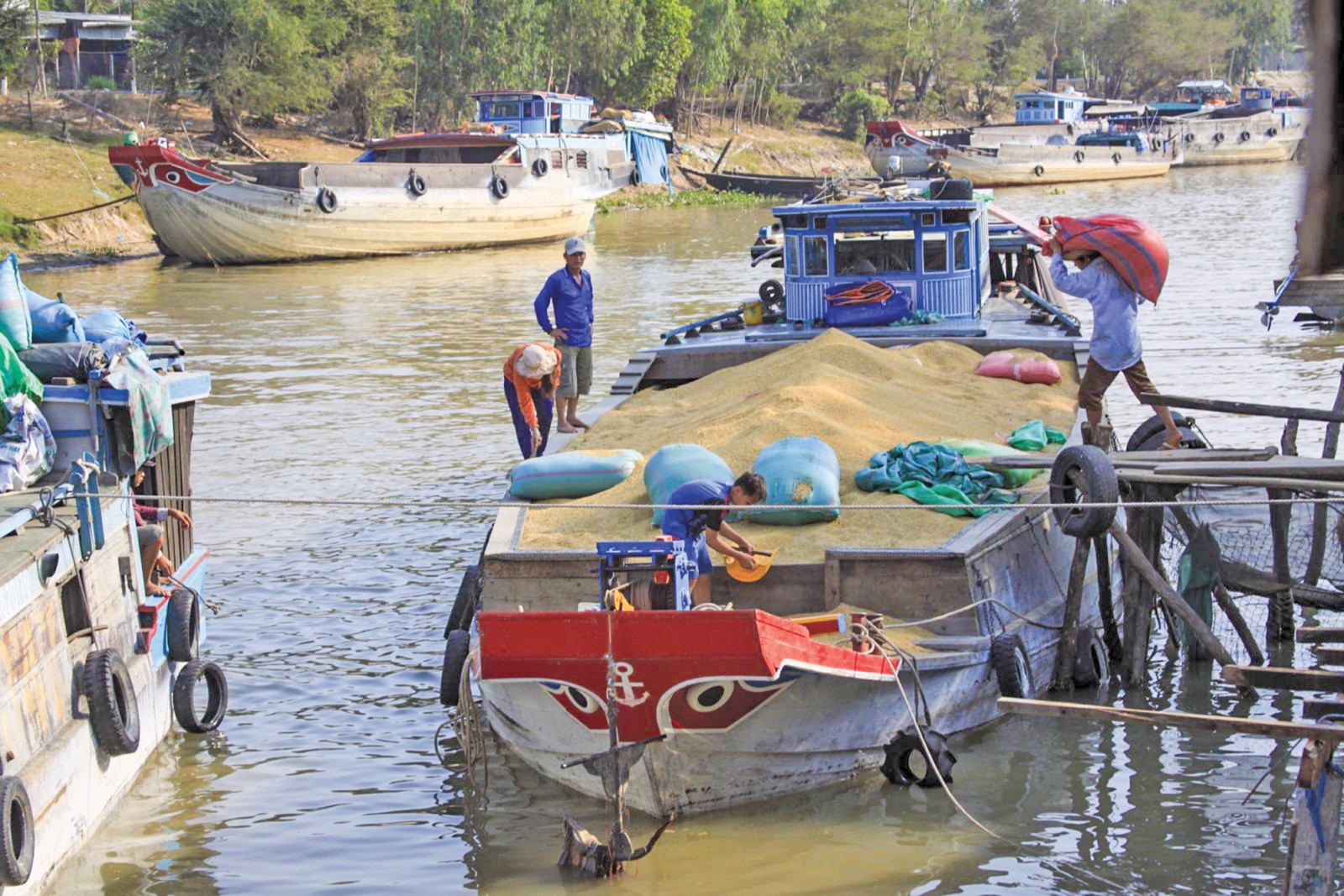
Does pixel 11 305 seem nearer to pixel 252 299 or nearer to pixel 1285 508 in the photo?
pixel 1285 508

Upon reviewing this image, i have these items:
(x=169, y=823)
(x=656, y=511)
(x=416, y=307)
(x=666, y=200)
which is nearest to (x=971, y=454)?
(x=656, y=511)

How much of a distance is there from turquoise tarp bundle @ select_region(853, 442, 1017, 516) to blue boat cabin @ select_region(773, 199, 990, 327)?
5097 mm

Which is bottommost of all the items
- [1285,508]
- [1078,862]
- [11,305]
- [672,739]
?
[1078,862]

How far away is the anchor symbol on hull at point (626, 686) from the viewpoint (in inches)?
265

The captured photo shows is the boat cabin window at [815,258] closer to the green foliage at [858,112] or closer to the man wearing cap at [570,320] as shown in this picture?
the man wearing cap at [570,320]

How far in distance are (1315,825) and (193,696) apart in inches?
233

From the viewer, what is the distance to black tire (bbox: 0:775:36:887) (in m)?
5.88

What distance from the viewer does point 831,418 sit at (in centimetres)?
1018

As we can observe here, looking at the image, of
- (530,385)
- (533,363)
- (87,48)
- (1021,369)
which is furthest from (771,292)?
(87,48)

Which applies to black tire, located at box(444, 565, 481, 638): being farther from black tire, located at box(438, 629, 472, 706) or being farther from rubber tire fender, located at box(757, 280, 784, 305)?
rubber tire fender, located at box(757, 280, 784, 305)

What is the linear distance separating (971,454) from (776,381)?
247 centimetres

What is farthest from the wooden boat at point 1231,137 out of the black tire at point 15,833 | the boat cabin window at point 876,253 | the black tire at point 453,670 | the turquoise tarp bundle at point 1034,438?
the black tire at point 15,833

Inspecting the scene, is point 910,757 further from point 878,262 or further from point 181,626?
point 878,262

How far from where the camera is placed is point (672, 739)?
698 cm
